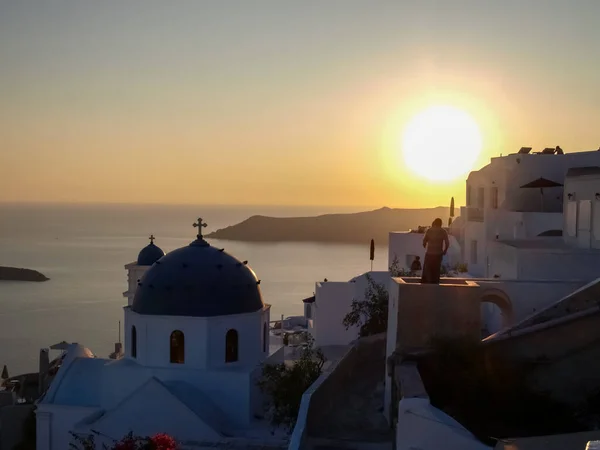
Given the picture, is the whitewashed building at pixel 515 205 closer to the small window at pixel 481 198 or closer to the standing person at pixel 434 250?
the small window at pixel 481 198

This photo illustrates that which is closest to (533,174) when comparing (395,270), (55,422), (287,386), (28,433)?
(395,270)

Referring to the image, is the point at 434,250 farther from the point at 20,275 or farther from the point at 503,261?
the point at 20,275

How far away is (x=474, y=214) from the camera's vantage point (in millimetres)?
21094

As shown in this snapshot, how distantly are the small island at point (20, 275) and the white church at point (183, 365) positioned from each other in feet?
234

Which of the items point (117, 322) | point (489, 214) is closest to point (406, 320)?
point (489, 214)

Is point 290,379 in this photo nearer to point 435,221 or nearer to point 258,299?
point 258,299

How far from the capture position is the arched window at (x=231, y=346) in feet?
44.2

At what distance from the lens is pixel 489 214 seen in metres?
19.1

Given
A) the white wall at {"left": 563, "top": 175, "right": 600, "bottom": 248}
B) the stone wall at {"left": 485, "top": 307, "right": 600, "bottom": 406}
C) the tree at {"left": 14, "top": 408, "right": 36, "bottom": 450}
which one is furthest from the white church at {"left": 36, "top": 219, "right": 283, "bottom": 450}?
the white wall at {"left": 563, "top": 175, "right": 600, "bottom": 248}

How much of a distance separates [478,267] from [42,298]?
55.9 m

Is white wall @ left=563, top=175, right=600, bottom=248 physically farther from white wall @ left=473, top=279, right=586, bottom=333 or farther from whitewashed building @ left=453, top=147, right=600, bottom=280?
white wall @ left=473, top=279, right=586, bottom=333

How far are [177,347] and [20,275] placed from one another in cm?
7587

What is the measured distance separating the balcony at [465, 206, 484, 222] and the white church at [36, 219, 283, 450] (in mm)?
9121

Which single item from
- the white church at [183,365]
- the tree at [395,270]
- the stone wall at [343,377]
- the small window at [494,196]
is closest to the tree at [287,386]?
the white church at [183,365]
